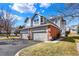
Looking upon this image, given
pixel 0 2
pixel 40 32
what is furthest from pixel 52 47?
pixel 0 2

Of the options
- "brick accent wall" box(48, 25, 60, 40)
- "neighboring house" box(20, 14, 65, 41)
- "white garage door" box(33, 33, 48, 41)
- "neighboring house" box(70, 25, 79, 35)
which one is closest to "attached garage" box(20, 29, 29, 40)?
"neighboring house" box(20, 14, 65, 41)

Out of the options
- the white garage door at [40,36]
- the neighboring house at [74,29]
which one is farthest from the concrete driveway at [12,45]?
the neighboring house at [74,29]

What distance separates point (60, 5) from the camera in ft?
7.66

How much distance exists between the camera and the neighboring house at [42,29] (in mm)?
2373

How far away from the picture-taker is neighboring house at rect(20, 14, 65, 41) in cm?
237

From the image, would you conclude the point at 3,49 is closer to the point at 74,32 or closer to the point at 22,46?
the point at 22,46

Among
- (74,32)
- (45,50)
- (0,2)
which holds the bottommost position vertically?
(45,50)

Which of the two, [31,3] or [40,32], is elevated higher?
[31,3]

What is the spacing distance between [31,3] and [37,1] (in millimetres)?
78

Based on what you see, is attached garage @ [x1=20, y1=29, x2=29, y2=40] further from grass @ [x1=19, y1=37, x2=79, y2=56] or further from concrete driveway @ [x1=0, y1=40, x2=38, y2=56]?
grass @ [x1=19, y1=37, x2=79, y2=56]

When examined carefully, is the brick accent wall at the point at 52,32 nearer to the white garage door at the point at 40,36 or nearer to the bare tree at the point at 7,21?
the white garage door at the point at 40,36

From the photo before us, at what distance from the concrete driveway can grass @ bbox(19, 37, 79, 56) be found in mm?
62

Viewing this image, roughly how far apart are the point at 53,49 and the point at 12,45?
0.51 meters

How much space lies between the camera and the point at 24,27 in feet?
7.80
